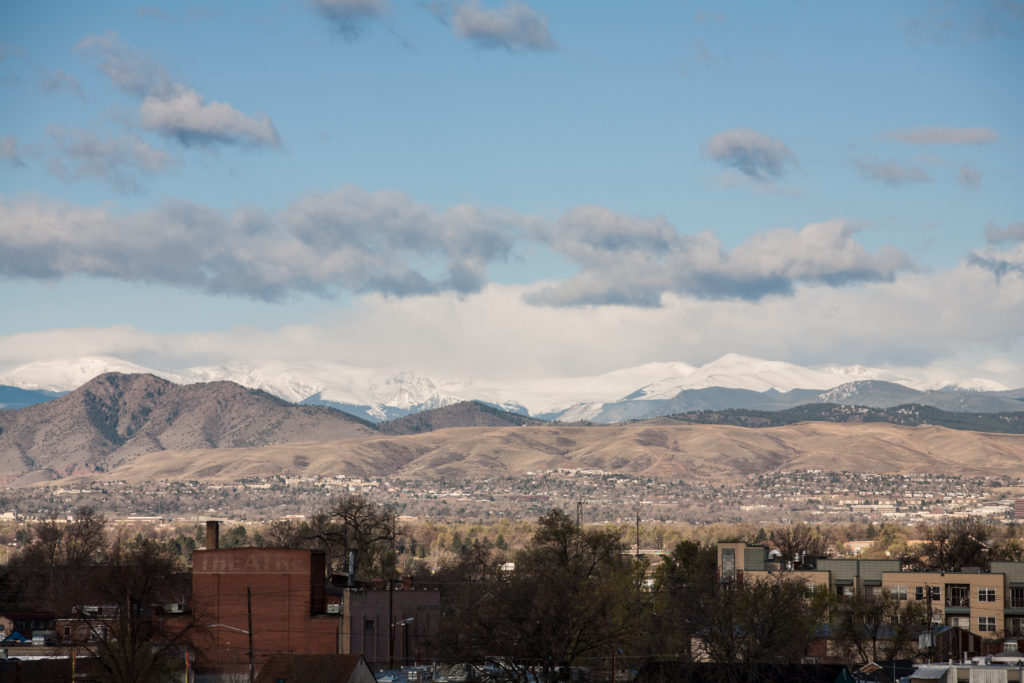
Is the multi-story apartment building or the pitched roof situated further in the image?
the multi-story apartment building

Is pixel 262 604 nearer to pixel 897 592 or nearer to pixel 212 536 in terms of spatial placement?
pixel 212 536

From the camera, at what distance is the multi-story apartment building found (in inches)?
5581

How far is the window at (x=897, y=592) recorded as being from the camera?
148625mm

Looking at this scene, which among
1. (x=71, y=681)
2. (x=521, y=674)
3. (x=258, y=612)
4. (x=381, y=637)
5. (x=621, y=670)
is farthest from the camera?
(x=381, y=637)

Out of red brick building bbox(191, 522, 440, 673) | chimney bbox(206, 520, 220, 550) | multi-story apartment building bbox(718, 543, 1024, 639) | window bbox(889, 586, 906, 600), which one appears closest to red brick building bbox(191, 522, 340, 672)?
red brick building bbox(191, 522, 440, 673)

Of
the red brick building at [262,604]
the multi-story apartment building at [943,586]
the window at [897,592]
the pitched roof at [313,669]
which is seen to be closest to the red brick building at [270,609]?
the red brick building at [262,604]

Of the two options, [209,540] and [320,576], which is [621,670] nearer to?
[320,576]

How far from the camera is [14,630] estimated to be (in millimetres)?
137500

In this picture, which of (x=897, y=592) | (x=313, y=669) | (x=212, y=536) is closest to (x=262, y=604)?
(x=212, y=536)

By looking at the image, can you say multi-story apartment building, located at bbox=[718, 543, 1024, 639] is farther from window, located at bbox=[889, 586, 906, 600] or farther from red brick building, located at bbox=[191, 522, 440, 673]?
red brick building, located at bbox=[191, 522, 440, 673]

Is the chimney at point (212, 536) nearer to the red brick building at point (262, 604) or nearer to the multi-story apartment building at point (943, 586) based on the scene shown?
the red brick building at point (262, 604)

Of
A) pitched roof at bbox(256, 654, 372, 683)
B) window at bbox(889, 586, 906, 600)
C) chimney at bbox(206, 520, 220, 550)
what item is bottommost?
window at bbox(889, 586, 906, 600)

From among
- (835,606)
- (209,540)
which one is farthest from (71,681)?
(835,606)

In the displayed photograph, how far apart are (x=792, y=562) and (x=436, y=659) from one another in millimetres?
75197
